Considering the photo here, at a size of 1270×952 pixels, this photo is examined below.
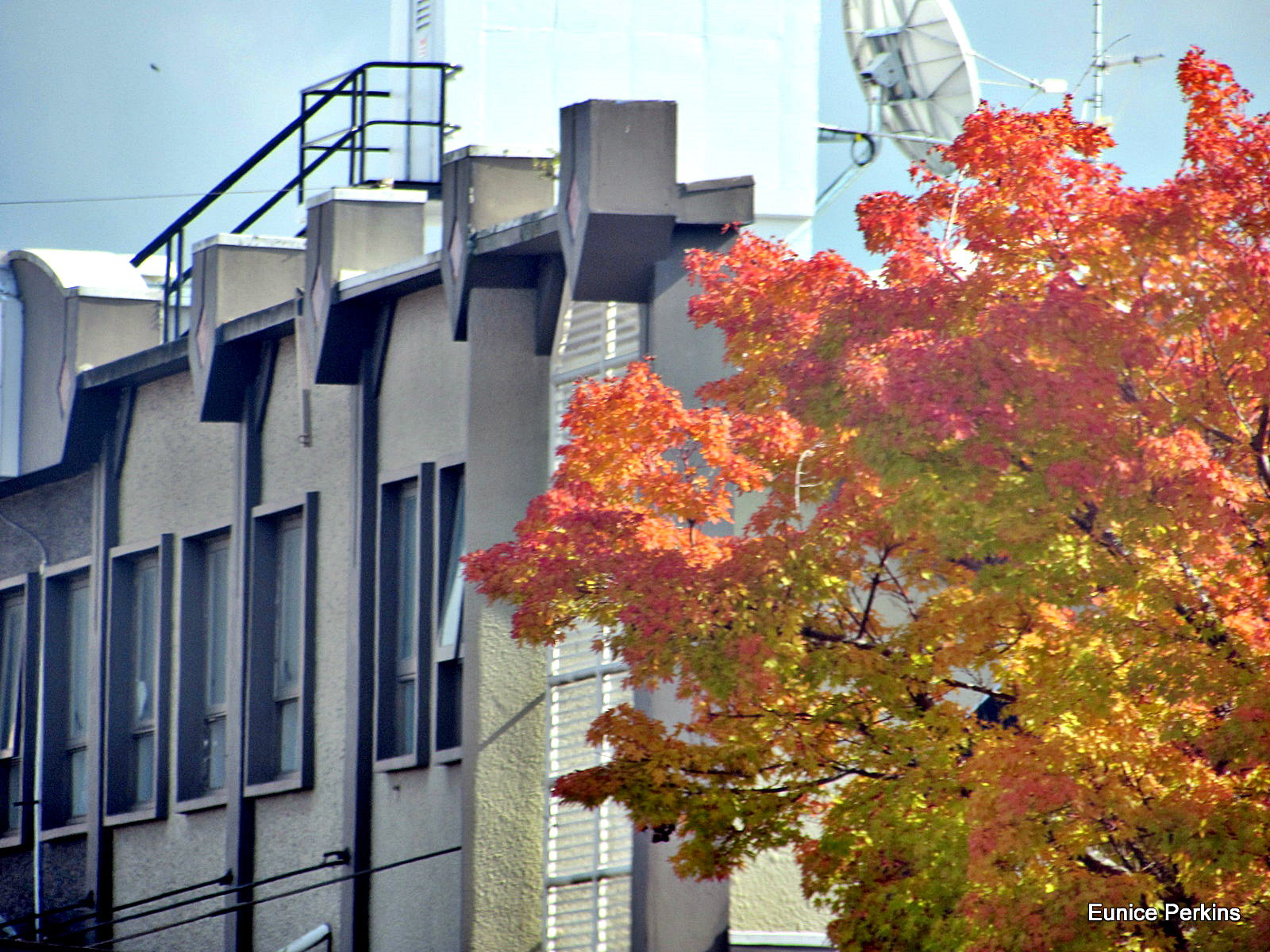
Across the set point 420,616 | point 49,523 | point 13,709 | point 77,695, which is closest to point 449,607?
point 420,616

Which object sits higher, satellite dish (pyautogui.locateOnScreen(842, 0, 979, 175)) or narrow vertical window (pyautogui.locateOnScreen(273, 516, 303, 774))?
satellite dish (pyautogui.locateOnScreen(842, 0, 979, 175))

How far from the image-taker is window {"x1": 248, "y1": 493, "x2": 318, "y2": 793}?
1991 centimetres

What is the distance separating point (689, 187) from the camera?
14812 millimetres

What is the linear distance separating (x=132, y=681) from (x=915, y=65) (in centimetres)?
1056

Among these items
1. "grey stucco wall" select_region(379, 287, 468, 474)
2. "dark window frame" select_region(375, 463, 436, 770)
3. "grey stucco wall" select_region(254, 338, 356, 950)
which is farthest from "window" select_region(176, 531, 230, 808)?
"grey stucco wall" select_region(379, 287, 468, 474)

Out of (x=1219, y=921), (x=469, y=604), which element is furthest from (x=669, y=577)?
(x=469, y=604)

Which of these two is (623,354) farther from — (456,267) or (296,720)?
(296,720)

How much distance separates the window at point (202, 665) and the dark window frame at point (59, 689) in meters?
2.50

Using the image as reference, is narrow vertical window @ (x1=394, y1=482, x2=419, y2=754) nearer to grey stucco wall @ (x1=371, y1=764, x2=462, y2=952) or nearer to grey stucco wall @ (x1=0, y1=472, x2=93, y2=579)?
grey stucco wall @ (x1=371, y1=764, x2=462, y2=952)

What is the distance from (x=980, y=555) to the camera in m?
9.82

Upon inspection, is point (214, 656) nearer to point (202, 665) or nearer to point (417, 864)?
point (202, 665)

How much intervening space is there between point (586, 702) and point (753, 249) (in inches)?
205

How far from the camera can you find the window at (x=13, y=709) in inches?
982

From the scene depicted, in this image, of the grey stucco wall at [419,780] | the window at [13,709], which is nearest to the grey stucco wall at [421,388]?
the grey stucco wall at [419,780]
